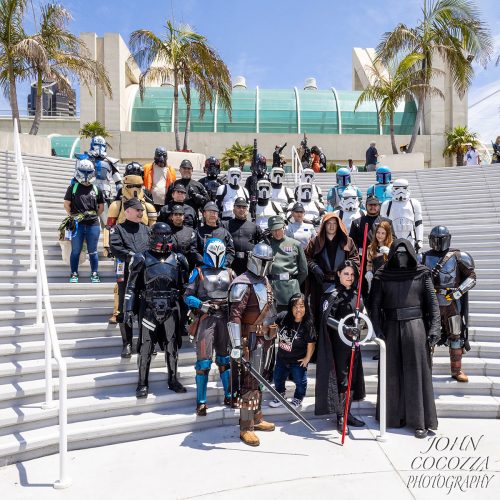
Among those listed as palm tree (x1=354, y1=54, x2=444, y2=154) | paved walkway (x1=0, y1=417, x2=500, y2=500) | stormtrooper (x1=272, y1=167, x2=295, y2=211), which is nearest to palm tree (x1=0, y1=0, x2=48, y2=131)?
stormtrooper (x1=272, y1=167, x2=295, y2=211)

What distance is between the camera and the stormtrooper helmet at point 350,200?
729 centimetres

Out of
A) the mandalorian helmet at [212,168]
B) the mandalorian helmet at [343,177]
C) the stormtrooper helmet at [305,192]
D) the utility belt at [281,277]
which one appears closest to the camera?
the utility belt at [281,277]

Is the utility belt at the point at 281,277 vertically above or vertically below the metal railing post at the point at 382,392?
above

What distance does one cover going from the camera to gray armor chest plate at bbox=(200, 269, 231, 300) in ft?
17.3

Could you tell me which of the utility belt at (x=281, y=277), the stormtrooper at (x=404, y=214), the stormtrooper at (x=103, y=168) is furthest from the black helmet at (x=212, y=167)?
the utility belt at (x=281, y=277)

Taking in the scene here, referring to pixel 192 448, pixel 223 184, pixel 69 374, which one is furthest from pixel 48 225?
pixel 192 448

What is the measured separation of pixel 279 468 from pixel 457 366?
281 cm

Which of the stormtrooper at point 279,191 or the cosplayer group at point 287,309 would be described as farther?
the stormtrooper at point 279,191

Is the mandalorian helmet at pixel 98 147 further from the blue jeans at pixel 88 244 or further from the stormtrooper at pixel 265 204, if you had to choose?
the stormtrooper at pixel 265 204

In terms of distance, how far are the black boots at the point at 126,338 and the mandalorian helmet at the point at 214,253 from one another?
143 centimetres

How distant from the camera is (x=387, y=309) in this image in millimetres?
5410

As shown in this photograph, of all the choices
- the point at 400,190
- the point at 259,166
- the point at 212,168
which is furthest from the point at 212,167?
the point at 400,190

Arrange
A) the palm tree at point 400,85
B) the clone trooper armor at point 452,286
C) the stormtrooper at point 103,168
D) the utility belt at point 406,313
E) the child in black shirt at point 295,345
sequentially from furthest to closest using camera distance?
the palm tree at point 400,85 < the stormtrooper at point 103,168 < the clone trooper armor at point 452,286 < the child in black shirt at point 295,345 < the utility belt at point 406,313

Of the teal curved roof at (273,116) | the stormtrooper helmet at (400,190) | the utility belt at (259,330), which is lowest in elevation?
the utility belt at (259,330)
